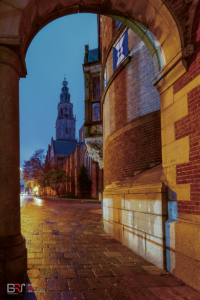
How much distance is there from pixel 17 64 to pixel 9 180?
1867mm

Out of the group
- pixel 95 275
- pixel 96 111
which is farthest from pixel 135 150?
pixel 96 111

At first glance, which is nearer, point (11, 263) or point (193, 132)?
point (11, 263)

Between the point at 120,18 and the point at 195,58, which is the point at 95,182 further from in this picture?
the point at 195,58

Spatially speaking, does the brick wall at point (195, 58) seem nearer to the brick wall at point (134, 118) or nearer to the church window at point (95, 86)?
the brick wall at point (134, 118)

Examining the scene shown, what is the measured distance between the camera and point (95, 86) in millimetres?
15406

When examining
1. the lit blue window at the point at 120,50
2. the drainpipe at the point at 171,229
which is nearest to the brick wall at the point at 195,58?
the drainpipe at the point at 171,229

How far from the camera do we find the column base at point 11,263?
2.94 meters

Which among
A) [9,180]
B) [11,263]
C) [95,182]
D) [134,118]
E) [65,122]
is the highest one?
[65,122]

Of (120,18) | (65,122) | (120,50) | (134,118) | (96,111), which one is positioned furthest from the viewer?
(65,122)

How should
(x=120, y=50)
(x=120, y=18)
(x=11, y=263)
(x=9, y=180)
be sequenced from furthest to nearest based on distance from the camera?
(x=120, y=50), (x=120, y=18), (x=9, y=180), (x=11, y=263)

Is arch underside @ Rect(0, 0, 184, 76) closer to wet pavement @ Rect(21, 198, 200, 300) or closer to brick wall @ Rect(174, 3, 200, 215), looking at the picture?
brick wall @ Rect(174, 3, 200, 215)

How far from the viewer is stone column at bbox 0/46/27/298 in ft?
9.95

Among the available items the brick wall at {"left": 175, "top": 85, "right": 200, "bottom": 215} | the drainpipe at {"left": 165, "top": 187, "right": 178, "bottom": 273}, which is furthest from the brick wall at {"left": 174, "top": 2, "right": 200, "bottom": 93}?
the drainpipe at {"left": 165, "top": 187, "right": 178, "bottom": 273}

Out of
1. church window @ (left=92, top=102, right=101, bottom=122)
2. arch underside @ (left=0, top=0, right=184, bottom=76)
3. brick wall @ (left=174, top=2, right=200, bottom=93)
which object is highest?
church window @ (left=92, top=102, right=101, bottom=122)
